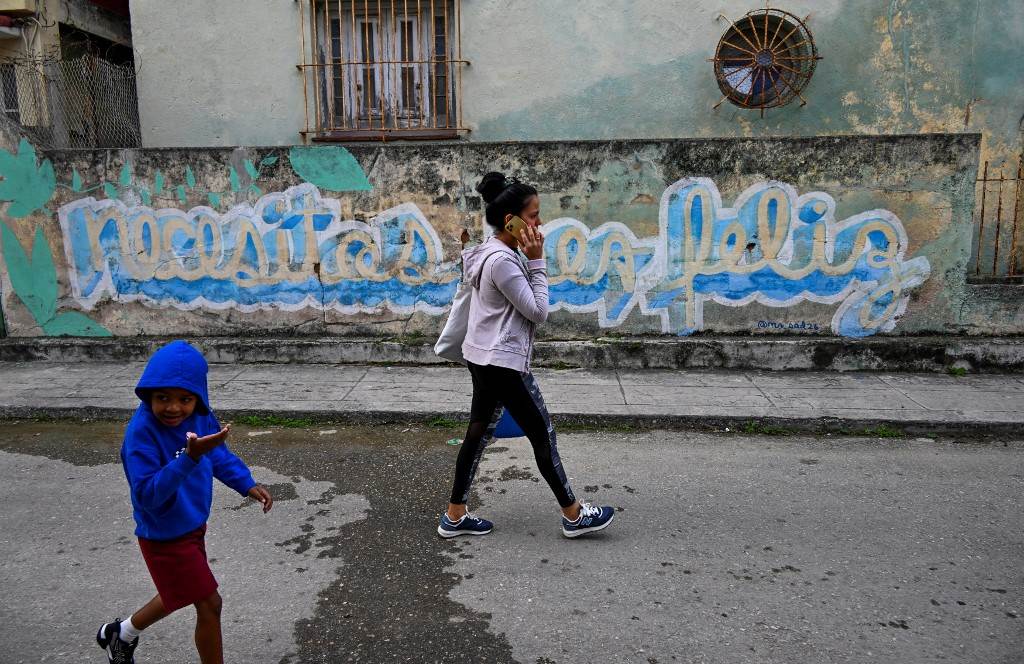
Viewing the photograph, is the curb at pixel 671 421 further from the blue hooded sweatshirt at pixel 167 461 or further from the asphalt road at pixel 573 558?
the blue hooded sweatshirt at pixel 167 461

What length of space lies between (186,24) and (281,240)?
4278 millimetres

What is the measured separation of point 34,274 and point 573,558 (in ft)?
22.0

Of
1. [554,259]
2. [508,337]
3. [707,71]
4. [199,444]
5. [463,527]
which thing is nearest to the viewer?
[199,444]

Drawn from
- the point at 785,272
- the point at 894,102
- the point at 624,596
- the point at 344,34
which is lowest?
the point at 624,596

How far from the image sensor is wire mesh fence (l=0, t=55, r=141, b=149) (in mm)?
8359

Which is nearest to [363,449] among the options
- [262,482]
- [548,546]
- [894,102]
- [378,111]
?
[262,482]

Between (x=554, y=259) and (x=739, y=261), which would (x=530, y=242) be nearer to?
(x=554, y=259)

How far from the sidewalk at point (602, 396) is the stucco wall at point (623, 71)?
3899mm

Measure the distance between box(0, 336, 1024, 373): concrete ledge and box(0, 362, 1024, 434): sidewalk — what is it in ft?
0.44

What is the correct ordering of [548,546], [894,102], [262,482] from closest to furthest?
[548,546], [262,482], [894,102]

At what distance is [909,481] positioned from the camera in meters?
4.41

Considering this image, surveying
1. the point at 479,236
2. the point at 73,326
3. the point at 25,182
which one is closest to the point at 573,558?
the point at 479,236

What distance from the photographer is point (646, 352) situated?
6840mm

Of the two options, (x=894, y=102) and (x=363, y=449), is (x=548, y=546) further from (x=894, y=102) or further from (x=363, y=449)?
(x=894, y=102)
